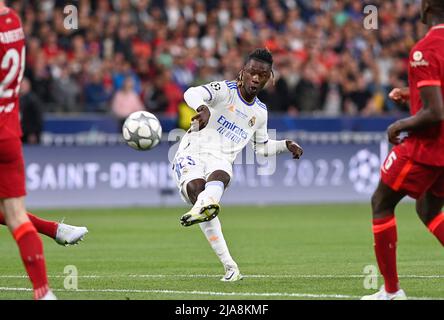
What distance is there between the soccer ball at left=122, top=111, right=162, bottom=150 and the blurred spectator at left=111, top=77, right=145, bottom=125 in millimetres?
11689

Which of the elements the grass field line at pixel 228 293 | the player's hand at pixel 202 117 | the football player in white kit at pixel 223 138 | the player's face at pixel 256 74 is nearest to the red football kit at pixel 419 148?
the grass field line at pixel 228 293

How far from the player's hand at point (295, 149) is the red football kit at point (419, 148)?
2.43 metres

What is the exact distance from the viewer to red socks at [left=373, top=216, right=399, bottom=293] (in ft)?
30.1

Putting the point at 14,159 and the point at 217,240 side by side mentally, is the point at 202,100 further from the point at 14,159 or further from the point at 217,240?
the point at 14,159

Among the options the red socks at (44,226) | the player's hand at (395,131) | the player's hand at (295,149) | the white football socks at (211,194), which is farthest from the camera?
the player's hand at (295,149)

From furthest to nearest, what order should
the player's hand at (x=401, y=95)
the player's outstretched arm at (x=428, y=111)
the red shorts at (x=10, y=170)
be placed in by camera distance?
the player's hand at (x=401, y=95) → the player's outstretched arm at (x=428, y=111) → the red shorts at (x=10, y=170)

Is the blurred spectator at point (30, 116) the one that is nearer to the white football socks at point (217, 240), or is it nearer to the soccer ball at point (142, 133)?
the soccer ball at point (142, 133)

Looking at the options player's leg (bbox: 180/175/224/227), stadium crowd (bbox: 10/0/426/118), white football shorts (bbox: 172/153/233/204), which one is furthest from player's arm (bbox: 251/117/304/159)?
stadium crowd (bbox: 10/0/426/118)

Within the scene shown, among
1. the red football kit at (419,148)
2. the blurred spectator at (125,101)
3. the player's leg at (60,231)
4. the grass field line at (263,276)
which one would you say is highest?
the red football kit at (419,148)

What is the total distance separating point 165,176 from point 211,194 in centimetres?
1266

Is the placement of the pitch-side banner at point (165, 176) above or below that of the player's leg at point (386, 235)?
below

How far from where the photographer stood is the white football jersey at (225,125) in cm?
1181

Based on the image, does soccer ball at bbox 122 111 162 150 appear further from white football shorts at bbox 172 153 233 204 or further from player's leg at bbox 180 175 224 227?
player's leg at bbox 180 175 224 227

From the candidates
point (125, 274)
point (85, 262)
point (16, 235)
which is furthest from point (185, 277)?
point (16, 235)
